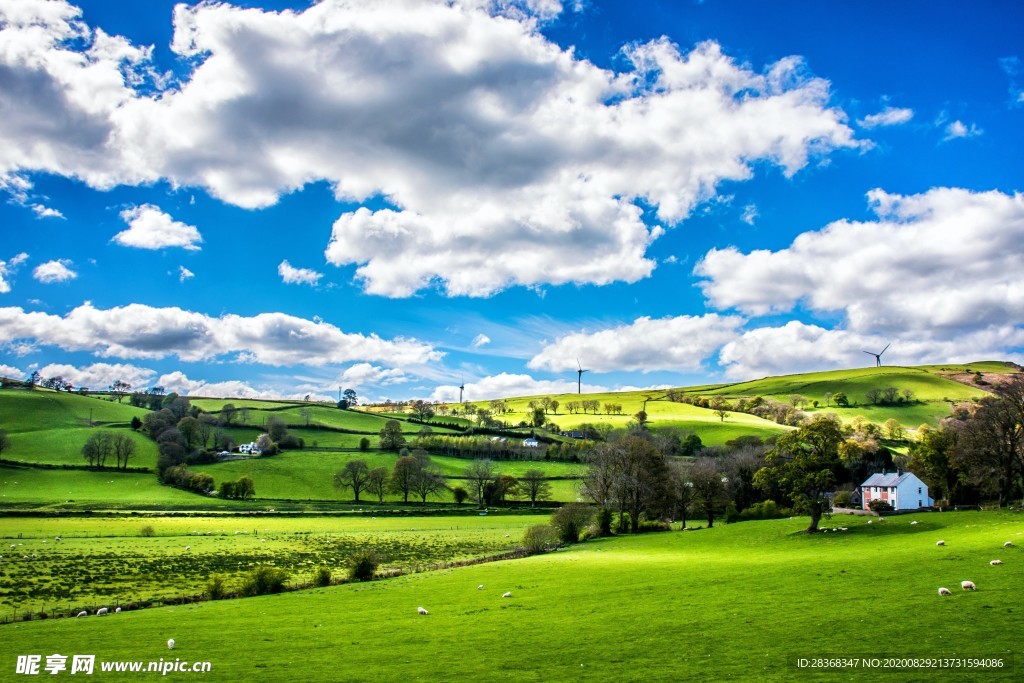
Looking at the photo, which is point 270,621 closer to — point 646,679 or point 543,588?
point 543,588

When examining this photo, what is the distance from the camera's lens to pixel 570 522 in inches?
2495

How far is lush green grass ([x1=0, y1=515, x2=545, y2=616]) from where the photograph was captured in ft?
133

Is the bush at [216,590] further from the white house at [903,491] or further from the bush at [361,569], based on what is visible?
the white house at [903,491]

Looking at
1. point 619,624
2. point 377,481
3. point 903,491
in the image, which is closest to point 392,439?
point 377,481

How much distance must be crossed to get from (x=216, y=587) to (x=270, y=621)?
40.7ft

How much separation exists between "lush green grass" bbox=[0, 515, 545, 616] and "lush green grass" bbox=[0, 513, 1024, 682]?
38.1 feet

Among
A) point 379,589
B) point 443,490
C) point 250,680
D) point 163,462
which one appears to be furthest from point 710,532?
point 163,462

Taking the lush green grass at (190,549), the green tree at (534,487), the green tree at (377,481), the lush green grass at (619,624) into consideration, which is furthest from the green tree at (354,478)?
the lush green grass at (619,624)

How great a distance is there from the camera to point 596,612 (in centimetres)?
2569

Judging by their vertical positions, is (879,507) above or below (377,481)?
above

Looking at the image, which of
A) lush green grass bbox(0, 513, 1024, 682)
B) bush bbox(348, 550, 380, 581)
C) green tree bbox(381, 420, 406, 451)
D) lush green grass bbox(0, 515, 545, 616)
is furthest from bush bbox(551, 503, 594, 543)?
green tree bbox(381, 420, 406, 451)

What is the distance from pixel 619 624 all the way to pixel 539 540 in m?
36.3

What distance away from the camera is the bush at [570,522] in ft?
207

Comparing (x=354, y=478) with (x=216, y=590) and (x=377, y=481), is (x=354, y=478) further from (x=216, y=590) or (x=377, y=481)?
(x=216, y=590)
